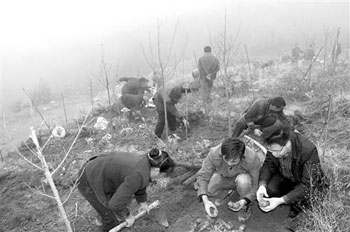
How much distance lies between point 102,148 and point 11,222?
2174mm

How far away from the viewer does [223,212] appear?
12.8 feet

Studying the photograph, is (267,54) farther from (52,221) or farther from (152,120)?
(52,221)

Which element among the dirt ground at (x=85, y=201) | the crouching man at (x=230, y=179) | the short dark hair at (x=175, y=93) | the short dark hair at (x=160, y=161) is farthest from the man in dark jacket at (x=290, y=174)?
the short dark hair at (x=175, y=93)

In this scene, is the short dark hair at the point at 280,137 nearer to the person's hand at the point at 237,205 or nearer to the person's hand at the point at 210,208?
the person's hand at the point at 237,205

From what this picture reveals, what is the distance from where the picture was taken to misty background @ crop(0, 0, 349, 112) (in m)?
21.7

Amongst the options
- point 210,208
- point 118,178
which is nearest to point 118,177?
point 118,178

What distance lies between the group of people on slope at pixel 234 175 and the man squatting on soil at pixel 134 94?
156 inches

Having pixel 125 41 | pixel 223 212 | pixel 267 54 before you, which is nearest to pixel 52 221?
pixel 223 212

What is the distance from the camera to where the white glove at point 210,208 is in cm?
350

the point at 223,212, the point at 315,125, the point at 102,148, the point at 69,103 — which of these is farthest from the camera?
the point at 69,103

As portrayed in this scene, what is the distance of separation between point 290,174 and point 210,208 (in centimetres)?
93

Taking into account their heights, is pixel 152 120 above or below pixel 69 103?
above

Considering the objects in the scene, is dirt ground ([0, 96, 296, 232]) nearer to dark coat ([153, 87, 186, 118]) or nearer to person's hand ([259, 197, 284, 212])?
person's hand ([259, 197, 284, 212])

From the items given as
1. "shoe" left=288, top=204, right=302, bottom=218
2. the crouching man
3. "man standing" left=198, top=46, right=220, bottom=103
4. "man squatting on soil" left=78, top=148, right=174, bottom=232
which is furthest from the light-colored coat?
"man standing" left=198, top=46, right=220, bottom=103
